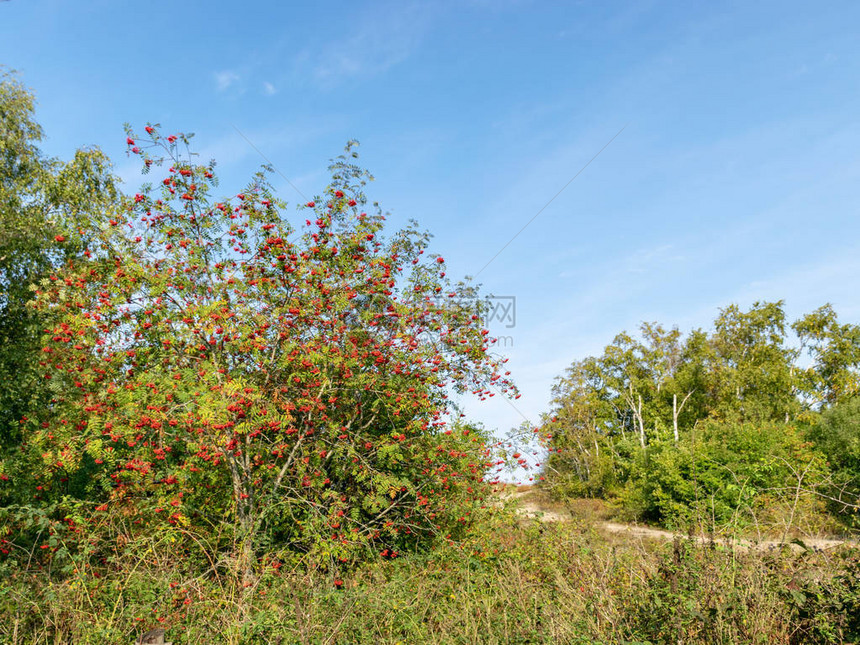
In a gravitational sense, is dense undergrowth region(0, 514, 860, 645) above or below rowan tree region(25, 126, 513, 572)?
below

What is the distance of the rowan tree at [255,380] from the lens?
6.24 m

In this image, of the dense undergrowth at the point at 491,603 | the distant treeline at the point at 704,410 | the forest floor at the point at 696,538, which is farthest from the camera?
the distant treeline at the point at 704,410

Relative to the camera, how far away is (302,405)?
6559 millimetres

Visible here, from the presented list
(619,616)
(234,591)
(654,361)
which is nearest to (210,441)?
(234,591)

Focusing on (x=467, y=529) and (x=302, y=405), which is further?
(x=467, y=529)

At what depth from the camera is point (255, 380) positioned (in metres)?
6.95

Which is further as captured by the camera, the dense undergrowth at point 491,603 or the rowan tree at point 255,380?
the rowan tree at point 255,380

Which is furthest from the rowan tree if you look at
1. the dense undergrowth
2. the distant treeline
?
the distant treeline

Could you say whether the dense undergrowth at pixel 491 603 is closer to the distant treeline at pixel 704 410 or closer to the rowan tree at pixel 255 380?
the rowan tree at pixel 255 380

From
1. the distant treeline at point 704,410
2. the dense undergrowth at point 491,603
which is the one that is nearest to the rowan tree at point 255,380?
the dense undergrowth at point 491,603

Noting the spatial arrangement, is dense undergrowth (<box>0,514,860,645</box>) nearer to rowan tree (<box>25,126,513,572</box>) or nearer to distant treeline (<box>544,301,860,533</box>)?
rowan tree (<box>25,126,513,572</box>)

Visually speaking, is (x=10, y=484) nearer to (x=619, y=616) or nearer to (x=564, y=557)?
(x=564, y=557)

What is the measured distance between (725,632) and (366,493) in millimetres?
5233

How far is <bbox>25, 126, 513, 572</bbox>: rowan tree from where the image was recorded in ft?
20.5
